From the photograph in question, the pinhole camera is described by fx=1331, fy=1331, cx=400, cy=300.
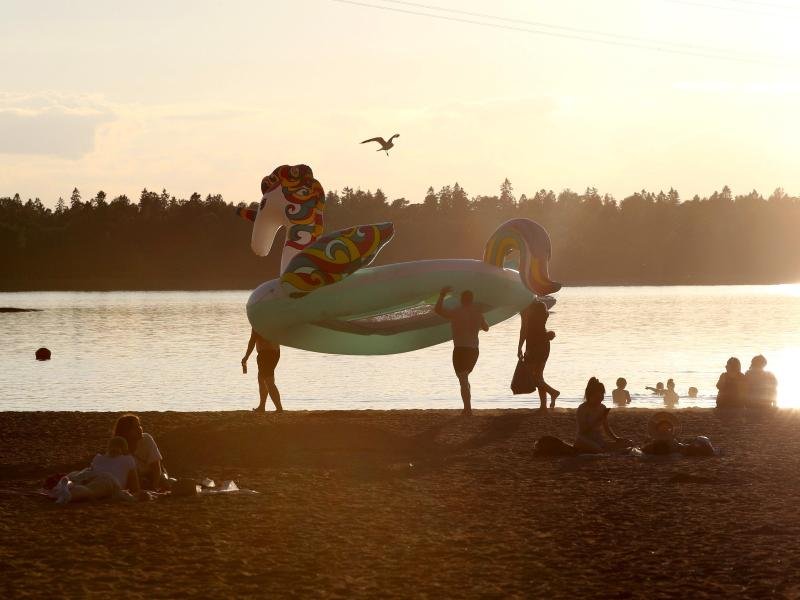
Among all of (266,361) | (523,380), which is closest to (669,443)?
(523,380)

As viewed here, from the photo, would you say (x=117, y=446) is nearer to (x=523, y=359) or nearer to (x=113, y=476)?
(x=113, y=476)

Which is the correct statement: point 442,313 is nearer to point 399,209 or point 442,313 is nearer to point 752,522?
point 752,522

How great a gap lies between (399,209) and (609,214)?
3114 cm

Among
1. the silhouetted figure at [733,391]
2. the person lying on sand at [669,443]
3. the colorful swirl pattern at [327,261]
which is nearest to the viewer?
the person lying on sand at [669,443]

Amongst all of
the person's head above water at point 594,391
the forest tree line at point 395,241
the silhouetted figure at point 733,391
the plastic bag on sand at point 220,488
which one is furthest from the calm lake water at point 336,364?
the forest tree line at point 395,241

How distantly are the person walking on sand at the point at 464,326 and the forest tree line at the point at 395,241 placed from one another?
398ft

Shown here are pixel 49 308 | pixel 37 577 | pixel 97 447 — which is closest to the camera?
pixel 37 577

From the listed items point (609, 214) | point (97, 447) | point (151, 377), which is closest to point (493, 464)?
point (97, 447)

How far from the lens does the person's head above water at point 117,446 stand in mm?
12367

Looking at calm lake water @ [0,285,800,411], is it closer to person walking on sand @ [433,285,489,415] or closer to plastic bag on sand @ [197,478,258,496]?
person walking on sand @ [433,285,489,415]

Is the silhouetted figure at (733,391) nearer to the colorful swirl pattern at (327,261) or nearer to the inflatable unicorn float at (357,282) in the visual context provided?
the inflatable unicorn float at (357,282)

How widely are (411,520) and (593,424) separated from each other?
4.77 meters

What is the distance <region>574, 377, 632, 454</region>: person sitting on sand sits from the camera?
51.1ft

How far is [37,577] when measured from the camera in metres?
9.32
